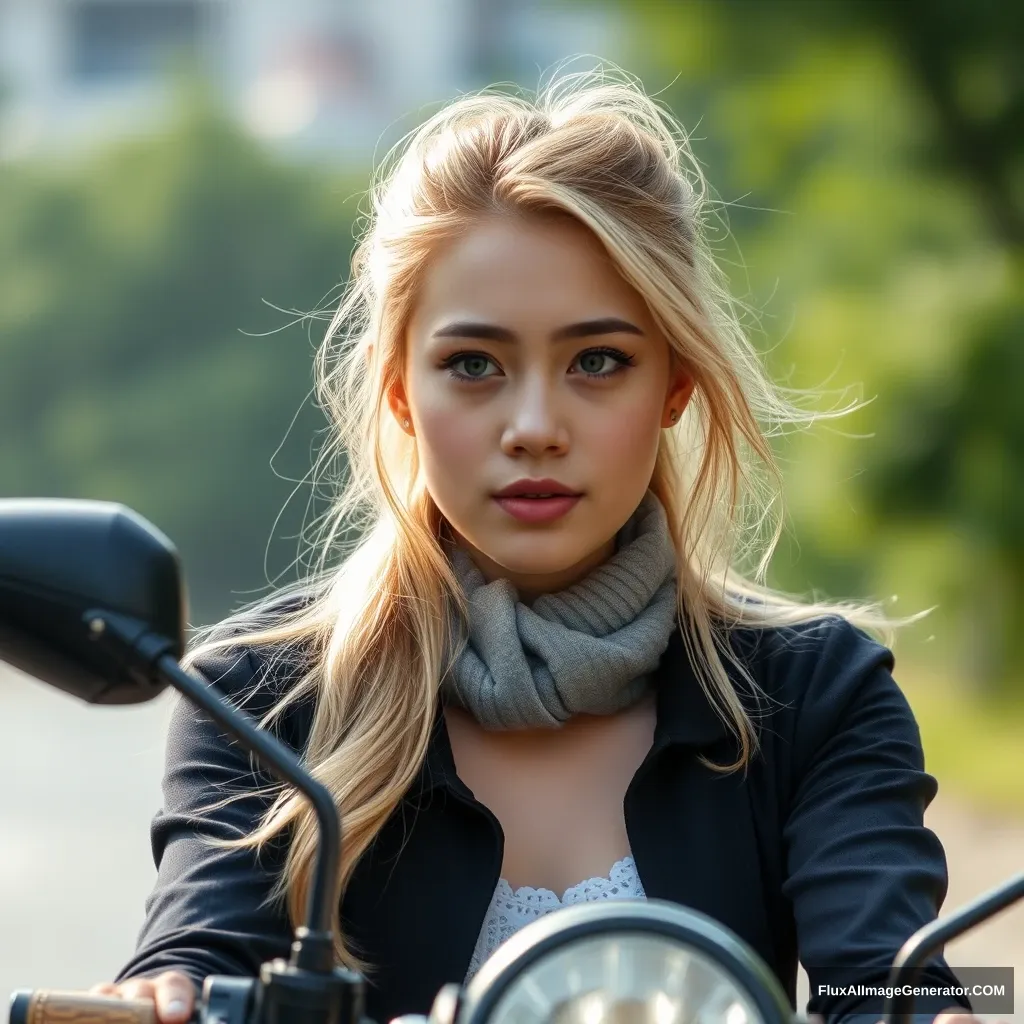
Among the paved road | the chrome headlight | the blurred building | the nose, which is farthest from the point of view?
the blurred building

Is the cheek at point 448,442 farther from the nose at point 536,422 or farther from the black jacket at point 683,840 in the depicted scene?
the black jacket at point 683,840

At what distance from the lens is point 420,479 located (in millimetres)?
2430

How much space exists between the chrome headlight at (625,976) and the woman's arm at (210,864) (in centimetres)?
64

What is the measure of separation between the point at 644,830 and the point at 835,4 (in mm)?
8713

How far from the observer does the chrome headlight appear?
123cm

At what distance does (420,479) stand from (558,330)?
42 centimetres

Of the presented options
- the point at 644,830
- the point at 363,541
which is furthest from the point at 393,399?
the point at 644,830

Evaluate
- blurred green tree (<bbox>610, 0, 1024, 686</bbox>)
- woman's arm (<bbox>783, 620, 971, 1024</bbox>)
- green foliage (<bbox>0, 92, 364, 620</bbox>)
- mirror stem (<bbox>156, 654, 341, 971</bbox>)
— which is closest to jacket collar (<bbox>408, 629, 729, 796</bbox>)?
woman's arm (<bbox>783, 620, 971, 1024</bbox>)

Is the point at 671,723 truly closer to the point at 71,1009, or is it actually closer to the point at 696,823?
the point at 696,823

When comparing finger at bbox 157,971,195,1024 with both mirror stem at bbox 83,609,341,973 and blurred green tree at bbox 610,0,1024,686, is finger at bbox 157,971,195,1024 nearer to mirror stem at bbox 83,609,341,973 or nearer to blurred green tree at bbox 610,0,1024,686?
mirror stem at bbox 83,609,341,973

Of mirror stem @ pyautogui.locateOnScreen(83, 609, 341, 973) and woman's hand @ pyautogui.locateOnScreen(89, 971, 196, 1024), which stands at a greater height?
mirror stem @ pyautogui.locateOnScreen(83, 609, 341, 973)

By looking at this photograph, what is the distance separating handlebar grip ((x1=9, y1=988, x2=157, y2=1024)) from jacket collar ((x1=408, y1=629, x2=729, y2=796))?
758mm

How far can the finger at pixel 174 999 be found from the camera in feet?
4.67

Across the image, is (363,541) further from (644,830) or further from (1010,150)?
(1010,150)
